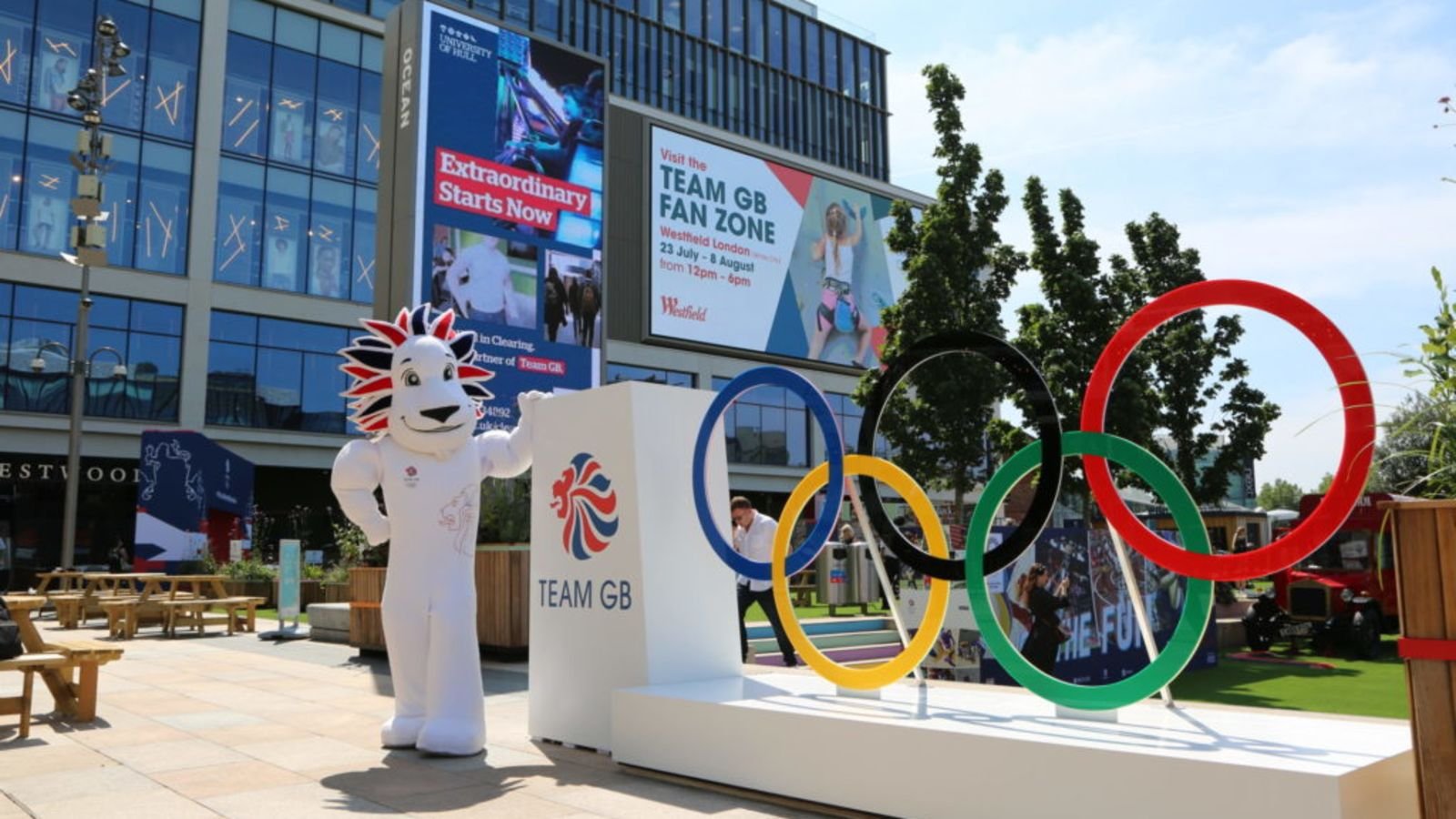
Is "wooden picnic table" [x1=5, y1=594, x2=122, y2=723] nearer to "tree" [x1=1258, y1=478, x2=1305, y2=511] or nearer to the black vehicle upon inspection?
the black vehicle

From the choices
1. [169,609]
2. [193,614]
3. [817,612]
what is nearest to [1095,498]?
[817,612]

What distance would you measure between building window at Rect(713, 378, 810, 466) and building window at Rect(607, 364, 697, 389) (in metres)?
1.84

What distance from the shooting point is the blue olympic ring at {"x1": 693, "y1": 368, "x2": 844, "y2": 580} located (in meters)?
6.00

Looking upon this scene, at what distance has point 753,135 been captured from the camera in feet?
158

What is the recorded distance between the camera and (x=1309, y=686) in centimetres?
1098

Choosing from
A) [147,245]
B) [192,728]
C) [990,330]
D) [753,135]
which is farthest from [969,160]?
[753,135]

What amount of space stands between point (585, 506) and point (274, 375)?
26.9m

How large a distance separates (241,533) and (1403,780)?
76.2 feet

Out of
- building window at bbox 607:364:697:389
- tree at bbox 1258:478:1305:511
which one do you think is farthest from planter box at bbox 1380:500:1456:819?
tree at bbox 1258:478:1305:511

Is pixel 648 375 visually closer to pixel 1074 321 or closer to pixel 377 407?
pixel 1074 321

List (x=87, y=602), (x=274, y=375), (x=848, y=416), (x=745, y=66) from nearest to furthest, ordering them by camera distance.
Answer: (x=87, y=602) → (x=274, y=375) → (x=848, y=416) → (x=745, y=66)

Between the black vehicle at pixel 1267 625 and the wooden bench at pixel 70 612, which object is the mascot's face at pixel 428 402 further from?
the wooden bench at pixel 70 612

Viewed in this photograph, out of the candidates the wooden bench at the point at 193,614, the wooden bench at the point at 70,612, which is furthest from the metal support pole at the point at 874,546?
the wooden bench at the point at 70,612

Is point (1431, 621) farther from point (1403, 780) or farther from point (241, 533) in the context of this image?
point (241, 533)
